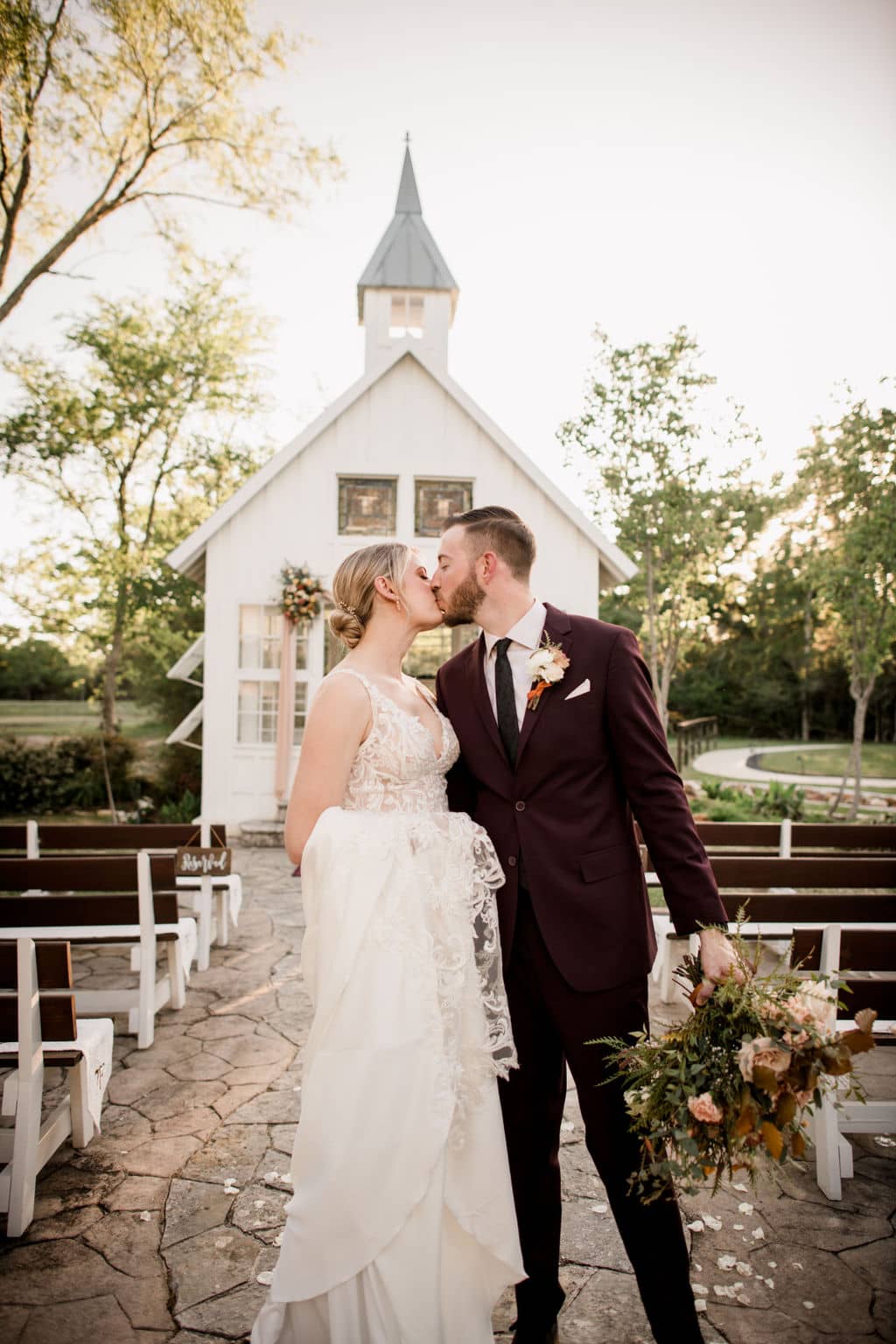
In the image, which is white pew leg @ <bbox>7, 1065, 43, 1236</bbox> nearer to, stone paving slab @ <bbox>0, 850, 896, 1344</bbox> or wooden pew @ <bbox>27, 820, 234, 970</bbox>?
stone paving slab @ <bbox>0, 850, 896, 1344</bbox>

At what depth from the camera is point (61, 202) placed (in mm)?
11773

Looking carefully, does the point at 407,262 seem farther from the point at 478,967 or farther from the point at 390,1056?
the point at 390,1056

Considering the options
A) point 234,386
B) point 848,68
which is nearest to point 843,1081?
point 848,68

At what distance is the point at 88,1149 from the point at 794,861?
402cm

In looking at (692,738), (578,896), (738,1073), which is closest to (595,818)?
(578,896)

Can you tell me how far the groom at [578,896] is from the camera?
2.41 m

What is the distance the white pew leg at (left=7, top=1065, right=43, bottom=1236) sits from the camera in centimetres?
302

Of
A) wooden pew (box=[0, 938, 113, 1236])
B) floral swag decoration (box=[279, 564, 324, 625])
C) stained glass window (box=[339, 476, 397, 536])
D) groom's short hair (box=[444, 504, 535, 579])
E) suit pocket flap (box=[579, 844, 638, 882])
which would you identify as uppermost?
stained glass window (box=[339, 476, 397, 536])

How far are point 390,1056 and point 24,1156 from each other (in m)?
1.74

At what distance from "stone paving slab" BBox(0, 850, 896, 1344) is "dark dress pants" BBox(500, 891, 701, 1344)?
0.30 metres

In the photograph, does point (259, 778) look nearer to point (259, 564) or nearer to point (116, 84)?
point (259, 564)

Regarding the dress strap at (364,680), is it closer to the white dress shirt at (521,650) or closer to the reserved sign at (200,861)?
the white dress shirt at (521,650)

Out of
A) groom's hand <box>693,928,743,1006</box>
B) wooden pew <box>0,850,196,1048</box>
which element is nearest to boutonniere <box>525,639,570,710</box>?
groom's hand <box>693,928,743,1006</box>

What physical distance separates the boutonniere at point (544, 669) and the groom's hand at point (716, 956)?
84cm
